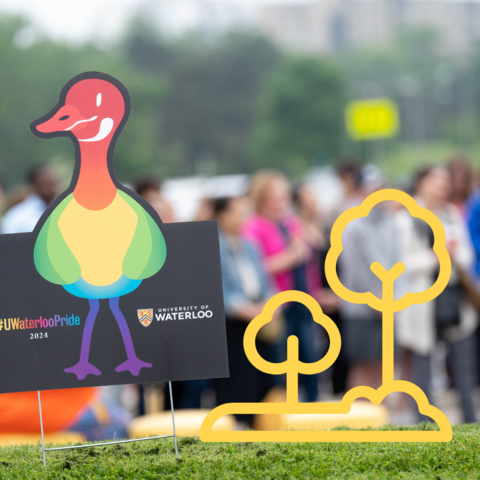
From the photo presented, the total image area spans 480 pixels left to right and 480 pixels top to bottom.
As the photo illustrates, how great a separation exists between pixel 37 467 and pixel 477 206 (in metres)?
3.74

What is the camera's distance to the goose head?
89.4 inches

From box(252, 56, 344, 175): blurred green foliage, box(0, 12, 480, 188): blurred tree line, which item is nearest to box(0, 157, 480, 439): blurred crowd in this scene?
box(0, 12, 480, 188): blurred tree line

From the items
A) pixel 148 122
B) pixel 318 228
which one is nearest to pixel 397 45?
pixel 148 122

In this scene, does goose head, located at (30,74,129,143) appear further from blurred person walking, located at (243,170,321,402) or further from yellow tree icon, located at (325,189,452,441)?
blurred person walking, located at (243,170,321,402)

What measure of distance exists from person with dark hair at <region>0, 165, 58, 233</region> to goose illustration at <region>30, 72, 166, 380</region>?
2.64 m

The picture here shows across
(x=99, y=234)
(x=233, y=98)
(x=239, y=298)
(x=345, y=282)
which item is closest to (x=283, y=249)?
(x=345, y=282)

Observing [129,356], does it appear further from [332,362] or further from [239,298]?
[239,298]

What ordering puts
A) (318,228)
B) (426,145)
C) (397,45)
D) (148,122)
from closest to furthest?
(318,228) < (148,122) < (426,145) < (397,45)

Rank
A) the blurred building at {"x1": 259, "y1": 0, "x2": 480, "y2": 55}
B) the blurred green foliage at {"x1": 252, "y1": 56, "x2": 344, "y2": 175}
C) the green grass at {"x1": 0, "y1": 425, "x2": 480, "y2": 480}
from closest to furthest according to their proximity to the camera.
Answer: the green grass at {"x1": 0, "y1": 425, "x2": 480, "y2": 480} → the blurred green foliage at {"x1": 252, "y1": 56, "x2": 344, "y2": 175} → the blurred building at {"x1": 259, "y1": 0, "x2": 480, "y2": 55}

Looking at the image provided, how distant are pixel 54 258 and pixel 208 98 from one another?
221ft

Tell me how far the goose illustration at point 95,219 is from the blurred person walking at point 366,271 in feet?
9.31

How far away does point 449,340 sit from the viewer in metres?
4.73

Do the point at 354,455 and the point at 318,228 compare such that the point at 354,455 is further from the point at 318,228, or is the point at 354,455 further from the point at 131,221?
the point at 318,228

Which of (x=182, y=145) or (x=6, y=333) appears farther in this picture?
(x=182, y=145)
